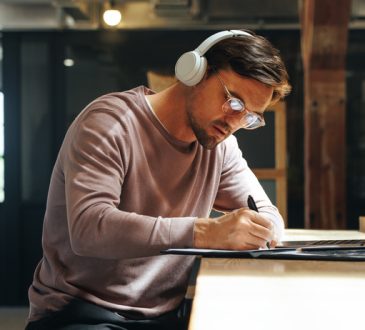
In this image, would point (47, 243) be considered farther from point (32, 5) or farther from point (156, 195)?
point (32, 5)

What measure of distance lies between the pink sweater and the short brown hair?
21 centimetres

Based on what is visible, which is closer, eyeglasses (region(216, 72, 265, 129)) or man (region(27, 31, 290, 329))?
man (region(27, 31, 290, 329))

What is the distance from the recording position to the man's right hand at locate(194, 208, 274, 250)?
4.23ft

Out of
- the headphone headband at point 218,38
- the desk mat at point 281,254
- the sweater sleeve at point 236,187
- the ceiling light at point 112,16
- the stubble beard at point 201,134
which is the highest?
the ceiling light at point 112,16

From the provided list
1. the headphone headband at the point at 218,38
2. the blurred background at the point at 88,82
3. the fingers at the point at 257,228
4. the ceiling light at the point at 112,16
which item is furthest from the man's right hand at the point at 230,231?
the ceiling light at the point at 112,16

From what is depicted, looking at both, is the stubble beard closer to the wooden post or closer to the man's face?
the man's face

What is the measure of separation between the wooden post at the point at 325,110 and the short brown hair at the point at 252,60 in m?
1.83

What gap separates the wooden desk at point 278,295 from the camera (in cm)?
78

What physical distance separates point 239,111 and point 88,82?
3.98 metres

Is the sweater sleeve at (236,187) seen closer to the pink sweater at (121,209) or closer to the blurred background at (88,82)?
the pink sweater at (121,209)

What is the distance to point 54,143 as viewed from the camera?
Result: 540 centimetres

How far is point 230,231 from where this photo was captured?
130 cm

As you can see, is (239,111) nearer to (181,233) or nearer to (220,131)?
(220,131)

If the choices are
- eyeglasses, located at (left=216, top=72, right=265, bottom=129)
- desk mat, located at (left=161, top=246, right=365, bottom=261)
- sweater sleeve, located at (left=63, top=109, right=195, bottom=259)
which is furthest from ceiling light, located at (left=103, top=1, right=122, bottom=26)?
desk mat, located at (left=161, top=246, right=365, bottom=261)
